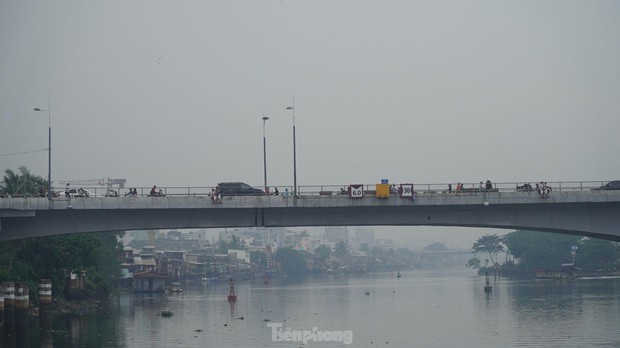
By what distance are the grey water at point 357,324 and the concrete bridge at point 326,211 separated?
343 inches

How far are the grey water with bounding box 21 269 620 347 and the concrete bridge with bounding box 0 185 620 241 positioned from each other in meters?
8.72

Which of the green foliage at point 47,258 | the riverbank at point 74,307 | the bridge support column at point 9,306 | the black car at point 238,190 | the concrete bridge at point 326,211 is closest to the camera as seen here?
the concrete bridge at point 326,211

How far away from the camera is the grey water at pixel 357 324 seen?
227 feet

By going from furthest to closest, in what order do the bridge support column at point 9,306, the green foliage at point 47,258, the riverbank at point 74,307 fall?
the riverbank at point 74,307
the green foliage at point 47,258
the bridge support column at point 9,306

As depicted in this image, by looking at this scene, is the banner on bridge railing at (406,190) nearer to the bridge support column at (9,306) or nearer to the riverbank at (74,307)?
the bridge support column at (9,306)

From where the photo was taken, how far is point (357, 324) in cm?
8444

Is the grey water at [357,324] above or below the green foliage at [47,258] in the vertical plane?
below

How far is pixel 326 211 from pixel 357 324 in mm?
19089

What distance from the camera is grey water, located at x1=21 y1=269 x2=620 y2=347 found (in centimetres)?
6912

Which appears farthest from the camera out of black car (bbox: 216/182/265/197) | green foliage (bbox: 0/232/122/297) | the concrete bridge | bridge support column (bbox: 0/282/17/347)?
green foliage (bbox: 0/232/122/297)

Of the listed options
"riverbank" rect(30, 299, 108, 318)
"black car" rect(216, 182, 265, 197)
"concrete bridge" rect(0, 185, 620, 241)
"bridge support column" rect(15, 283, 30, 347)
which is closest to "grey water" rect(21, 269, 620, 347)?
"bridge support column" rect(15, 283, 30, 347)

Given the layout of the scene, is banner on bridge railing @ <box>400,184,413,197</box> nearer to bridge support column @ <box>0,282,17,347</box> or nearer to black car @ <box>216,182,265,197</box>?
black car @ <box>216,182,265,197</box>

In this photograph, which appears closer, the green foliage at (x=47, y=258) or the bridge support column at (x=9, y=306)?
the bridge support column at (x=9, y=306)

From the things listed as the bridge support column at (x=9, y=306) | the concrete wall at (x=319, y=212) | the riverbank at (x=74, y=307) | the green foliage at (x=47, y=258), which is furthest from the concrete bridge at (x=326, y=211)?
the riverbank at (x=74, y=307)
